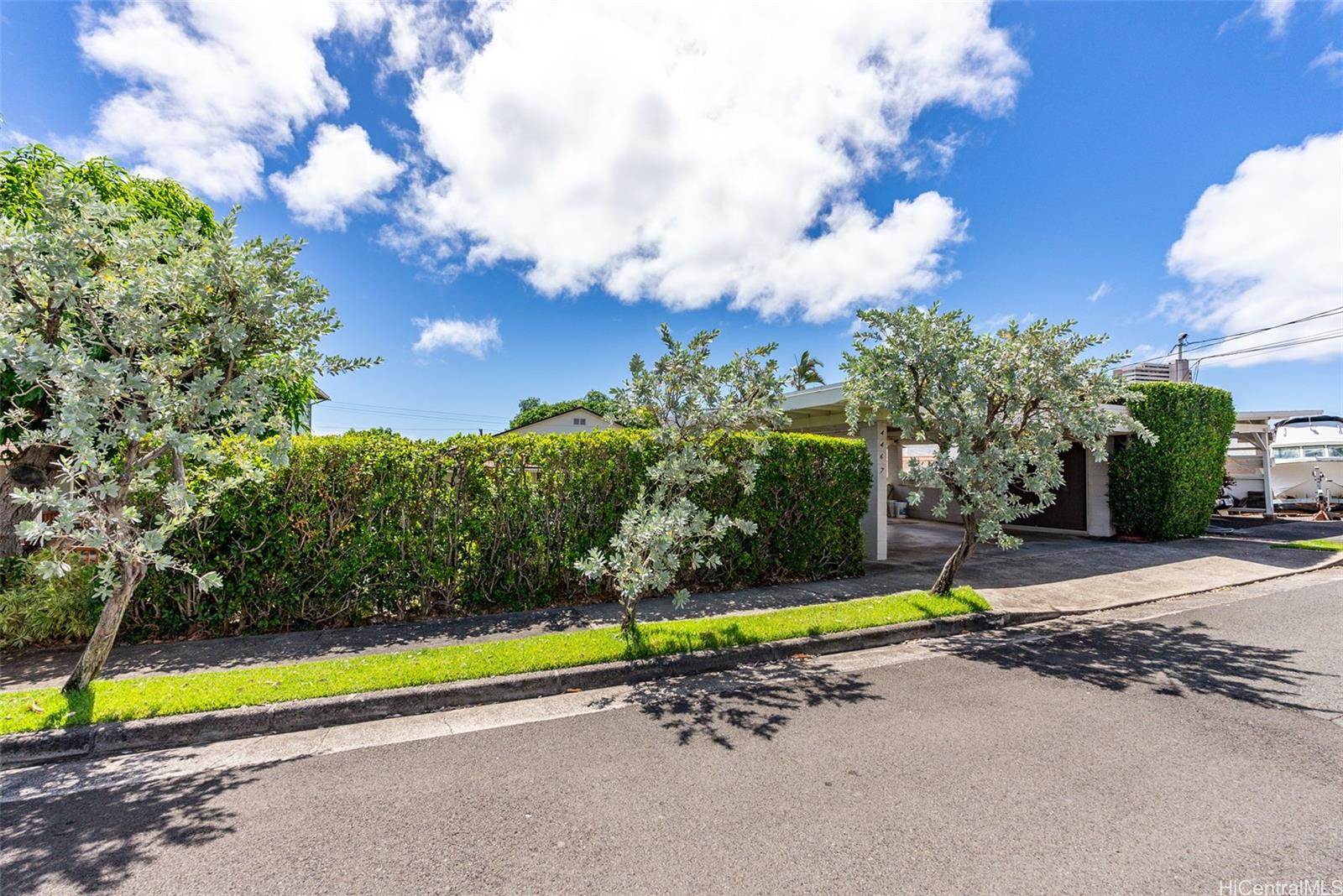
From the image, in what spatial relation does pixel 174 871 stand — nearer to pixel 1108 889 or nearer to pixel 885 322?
pixel 1108 889

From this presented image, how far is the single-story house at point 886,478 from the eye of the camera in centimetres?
1055

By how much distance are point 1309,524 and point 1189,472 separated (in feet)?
26.3

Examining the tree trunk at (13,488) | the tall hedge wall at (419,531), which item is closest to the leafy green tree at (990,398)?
the tall hedge wall at (419,531)

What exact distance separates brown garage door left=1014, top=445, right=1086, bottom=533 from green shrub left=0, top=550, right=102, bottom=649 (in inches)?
656

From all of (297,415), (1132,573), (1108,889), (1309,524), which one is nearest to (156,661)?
(297,415)

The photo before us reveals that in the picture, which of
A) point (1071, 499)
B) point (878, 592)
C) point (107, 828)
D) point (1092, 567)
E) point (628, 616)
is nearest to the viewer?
point (107, 828)

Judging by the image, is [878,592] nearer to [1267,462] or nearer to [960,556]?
[960,556]

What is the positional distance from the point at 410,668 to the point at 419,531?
222 cm

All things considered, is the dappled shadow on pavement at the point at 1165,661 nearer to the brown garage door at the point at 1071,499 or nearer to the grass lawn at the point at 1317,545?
the grass lawn at the point at 1317,545

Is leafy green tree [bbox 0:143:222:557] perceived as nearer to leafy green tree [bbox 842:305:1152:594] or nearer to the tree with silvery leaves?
the tree with silvery leaves

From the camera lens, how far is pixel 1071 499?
14.3 m

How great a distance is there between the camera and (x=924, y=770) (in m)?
3.23

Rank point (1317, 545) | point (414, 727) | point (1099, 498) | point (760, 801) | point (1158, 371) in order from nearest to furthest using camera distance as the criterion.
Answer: point (760, 801), point (414, 727), point (1317, 545), point (1099, 498), point (1158, 371)

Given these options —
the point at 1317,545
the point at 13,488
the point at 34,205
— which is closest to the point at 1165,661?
the point at 1317,545
